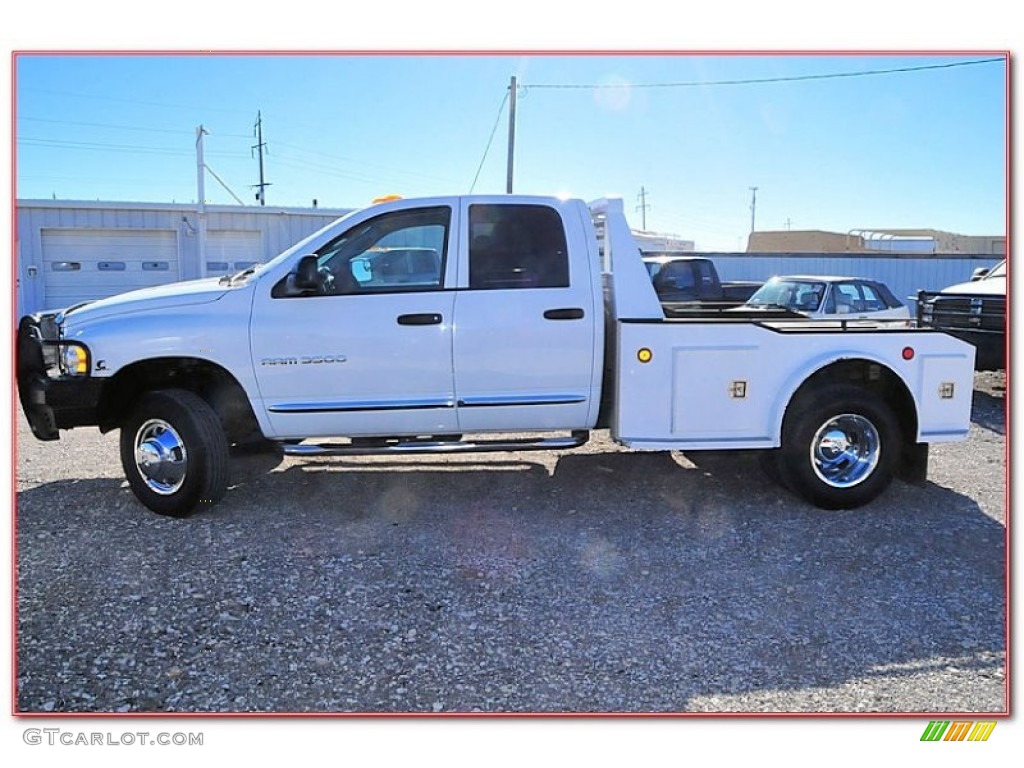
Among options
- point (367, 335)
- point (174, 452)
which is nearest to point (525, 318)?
point (367, 335)

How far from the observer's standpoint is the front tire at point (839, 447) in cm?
491

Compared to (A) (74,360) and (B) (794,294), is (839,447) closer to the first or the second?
(A) (74,360)

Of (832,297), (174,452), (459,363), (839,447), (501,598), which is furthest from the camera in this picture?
(832,297)

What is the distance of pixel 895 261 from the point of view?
75.0 ft

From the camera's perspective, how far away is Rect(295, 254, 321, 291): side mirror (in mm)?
4648

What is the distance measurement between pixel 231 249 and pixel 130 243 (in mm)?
2312

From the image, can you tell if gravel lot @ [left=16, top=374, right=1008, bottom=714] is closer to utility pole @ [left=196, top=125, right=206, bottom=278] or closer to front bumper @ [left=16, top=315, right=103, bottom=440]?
front bumper @ [left=16, top=315, right=103, bottom=440]

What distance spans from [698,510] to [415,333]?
223 cm

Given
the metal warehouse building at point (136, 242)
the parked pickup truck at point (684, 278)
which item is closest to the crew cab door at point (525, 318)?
the parked pickup truck at point (684, 278)

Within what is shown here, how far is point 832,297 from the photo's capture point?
10.7 metres

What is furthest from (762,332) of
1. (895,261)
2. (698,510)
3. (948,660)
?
(895,261)

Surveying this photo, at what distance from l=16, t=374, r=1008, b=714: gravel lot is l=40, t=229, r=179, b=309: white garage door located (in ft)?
45.5

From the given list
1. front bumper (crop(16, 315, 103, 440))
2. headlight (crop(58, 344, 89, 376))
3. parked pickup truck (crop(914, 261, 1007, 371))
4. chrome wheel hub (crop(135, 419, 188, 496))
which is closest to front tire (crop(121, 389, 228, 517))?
chrome wheel hub (crop(135, 419, 188, 496))

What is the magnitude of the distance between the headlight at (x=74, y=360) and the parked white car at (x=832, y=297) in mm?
8457
